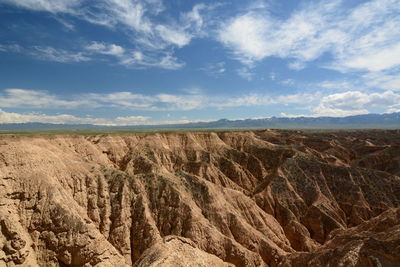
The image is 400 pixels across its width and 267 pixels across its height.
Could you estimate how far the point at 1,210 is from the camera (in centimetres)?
2877

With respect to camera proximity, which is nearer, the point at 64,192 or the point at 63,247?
the point at 63,247

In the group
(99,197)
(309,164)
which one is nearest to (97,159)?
(99,197)

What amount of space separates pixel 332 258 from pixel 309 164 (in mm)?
35350

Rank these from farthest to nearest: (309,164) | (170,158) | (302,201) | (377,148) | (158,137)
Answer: (377,148) → (158,137) → (170,158) → (309,164) → (302,201)

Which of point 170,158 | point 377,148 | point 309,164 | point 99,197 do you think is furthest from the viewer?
point 377,148

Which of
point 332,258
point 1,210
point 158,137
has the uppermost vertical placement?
point 158,137

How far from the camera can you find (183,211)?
122 feet

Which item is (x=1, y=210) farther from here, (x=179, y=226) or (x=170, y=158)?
(x=170, y=158)

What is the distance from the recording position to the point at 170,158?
63.7 m

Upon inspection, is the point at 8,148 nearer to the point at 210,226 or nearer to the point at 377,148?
the point at 210,226

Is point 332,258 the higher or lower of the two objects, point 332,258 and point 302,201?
the higher

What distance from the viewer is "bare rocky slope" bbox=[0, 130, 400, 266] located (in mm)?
26484

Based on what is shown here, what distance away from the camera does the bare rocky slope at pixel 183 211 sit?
26484 millimetres

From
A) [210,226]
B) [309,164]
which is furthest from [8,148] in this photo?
[309,164]
